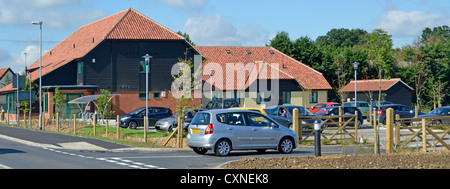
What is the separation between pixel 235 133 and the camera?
1947cm

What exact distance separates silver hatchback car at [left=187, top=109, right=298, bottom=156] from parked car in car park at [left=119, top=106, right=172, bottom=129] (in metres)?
16.8

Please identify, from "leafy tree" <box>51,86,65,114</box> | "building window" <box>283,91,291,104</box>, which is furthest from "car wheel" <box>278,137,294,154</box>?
"building window" <box>283,91,291,104</box>

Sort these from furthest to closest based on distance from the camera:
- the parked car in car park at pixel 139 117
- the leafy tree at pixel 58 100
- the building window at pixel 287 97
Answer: the building window at pixel 287 97 → the leafy tree at pixel 58 100 → the parked car in car park at pixel 139 117

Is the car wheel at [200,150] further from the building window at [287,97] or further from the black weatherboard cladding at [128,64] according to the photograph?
the building window at [287,97]

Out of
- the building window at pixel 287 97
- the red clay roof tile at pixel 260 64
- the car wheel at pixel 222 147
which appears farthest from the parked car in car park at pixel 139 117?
the building window at pixel 287 97

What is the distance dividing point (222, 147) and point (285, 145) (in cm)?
259

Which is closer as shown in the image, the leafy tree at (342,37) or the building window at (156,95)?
the building window at (156,95)

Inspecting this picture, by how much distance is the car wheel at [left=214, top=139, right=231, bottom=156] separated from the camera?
19122 millimetres

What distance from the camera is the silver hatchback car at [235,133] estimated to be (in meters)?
19.1

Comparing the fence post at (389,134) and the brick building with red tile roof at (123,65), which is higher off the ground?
the brick building with red tile roof at (123,65)

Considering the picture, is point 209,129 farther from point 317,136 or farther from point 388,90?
point 388,90

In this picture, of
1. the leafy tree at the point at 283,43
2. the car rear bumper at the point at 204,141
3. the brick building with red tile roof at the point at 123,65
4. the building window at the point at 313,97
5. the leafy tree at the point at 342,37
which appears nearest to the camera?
the car rear bumper at the point at 204,141
